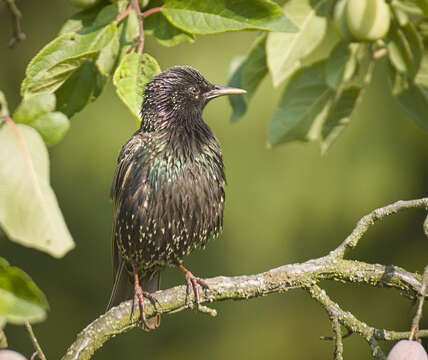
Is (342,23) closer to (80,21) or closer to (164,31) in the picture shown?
(164,31)

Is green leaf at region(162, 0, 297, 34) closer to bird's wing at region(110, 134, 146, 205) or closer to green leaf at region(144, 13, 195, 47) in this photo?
green leaf at region(144, 13, 195, 47)

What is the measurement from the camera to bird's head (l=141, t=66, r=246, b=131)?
3357mm

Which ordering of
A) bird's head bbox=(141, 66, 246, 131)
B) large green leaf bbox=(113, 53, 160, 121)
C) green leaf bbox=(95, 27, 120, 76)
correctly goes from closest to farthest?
large green leaf bbox=(113, 53, 160, 121)
green leaf bbox=(95, 27, 120, 76)
bird's head bbox=(141, 66, 246, 131)

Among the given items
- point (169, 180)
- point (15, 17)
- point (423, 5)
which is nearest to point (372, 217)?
point (423, 5)

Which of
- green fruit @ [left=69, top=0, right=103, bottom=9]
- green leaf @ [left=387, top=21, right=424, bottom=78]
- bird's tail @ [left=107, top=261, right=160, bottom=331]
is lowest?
bird's tail @ [left=107, top=261, right=160, bottom=331]

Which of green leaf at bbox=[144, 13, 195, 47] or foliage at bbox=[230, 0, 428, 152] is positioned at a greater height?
green leaf at bbox=[144, 13, 195, 47]

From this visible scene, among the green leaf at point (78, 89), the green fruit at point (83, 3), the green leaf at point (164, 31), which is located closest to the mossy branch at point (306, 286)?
the green leaf at point (78, 89)

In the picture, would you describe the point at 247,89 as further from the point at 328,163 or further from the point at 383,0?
the point at 328,163

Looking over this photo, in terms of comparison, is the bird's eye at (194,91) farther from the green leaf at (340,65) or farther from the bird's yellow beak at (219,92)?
the green leaf at (340,65)

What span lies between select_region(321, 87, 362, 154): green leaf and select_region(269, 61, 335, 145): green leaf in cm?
5

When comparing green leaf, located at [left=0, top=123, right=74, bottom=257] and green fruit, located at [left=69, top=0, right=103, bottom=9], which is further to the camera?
green fruit, located at [left=69, top=0, right=103, bottom=9]

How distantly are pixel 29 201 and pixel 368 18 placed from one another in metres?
1.42

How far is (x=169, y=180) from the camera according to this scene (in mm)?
3129

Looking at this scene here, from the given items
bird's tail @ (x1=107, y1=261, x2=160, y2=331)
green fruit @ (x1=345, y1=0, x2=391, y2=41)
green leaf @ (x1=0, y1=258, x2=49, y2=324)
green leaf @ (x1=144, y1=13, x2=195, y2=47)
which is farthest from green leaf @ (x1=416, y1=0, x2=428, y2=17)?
bird's tail @ (x1=107, y1=261, x2=160, y2=331)
